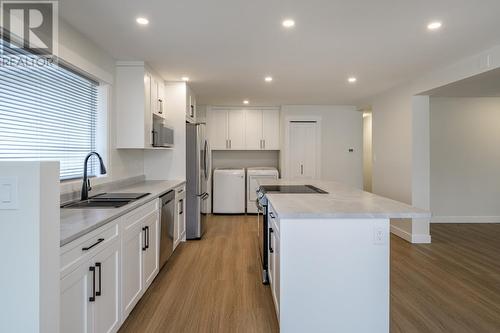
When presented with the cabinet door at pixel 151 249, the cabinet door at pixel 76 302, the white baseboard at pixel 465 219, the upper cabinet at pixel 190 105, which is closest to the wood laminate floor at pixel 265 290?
the cabinet door at pixel 151 249

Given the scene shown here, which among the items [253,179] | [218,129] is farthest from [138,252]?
[218,129]

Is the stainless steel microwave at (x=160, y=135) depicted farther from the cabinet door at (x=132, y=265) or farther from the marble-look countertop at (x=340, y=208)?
the marble-look countertop at (x=340, y=208)

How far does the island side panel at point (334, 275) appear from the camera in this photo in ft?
6.20

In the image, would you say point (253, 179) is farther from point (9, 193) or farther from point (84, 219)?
point (9, 193)

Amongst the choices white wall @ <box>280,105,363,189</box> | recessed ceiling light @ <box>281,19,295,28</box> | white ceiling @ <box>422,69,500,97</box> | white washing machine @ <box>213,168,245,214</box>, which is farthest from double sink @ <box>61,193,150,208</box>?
white wall @ <box>280,105,363,189</box>

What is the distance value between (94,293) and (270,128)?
5.17 metres

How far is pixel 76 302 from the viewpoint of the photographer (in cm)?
148

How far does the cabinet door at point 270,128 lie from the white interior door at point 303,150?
344 millimetres

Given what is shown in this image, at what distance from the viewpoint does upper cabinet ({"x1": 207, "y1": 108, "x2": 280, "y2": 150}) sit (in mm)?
6355

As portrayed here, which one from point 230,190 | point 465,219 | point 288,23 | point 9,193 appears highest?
point 288,23

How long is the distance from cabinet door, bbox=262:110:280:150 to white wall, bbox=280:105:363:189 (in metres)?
0.95

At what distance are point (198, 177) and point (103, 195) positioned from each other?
1697mm

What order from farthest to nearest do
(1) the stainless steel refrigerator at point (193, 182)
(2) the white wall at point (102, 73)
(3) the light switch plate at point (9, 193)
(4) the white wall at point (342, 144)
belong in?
(4) the white wall at point (342, 144) < (1) the stainless steel refrigerator at point (193, 182) < (2) the white wall at point (102, 73) < (3) the light switch plate at point (9, 193)

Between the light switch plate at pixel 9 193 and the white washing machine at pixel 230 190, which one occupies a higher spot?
the light switch plate at pixel 9 193
